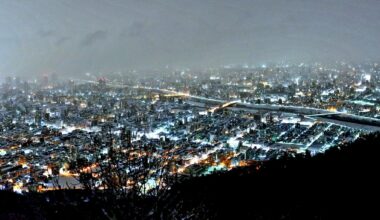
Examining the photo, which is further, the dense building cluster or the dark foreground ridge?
the dense building cluster

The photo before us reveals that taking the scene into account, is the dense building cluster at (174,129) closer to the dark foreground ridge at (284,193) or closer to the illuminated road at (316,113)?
the illuminated road at (316,113)

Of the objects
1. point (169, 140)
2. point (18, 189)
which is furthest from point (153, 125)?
point (18, 189)

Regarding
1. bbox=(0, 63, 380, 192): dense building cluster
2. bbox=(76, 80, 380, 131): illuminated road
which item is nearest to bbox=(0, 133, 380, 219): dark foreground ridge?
bbox=(0, 63, 380, 192): dense building cluster

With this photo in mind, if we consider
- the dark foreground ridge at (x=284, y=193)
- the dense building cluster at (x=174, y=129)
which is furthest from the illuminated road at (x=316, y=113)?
the dark foreground ridge at (x=284, y=193)

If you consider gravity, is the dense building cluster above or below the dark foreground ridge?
below

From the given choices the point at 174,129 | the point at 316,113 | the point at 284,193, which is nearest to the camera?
the point at 284,193

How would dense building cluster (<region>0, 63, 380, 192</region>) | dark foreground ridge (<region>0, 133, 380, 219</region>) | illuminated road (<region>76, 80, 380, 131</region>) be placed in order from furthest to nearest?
1. illuminated road (<region>76, 80, 380, 131</region>)
2. dense building cluster (<region>0, 63, 380, 192</region>)
3. dark foreground ridge (<region>0, 133, 380, 219</region>)

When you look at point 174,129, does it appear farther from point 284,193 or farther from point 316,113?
point 284,193

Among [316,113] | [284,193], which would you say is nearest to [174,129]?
[316,113]

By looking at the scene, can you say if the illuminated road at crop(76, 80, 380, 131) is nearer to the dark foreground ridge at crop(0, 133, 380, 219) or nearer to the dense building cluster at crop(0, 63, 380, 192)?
the dense building cluster at crop(0, 63, 380, 192)
